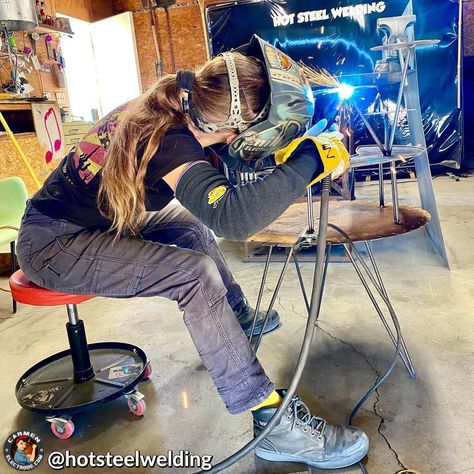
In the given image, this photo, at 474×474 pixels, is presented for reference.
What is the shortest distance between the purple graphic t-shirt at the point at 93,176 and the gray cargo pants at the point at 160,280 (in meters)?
0.04

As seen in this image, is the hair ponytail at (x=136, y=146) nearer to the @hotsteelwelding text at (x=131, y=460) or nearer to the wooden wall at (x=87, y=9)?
the @hotsteelwelding text at (x=131, y=460)

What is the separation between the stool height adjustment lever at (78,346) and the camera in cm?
145

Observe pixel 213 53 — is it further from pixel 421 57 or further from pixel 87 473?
pixel 87 473

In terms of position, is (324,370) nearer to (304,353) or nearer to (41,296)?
(304,353)

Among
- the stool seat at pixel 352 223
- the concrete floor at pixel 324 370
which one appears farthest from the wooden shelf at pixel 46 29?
the stool seat at pixel 352 223

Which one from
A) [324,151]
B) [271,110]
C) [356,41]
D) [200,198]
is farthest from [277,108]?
[356,41]

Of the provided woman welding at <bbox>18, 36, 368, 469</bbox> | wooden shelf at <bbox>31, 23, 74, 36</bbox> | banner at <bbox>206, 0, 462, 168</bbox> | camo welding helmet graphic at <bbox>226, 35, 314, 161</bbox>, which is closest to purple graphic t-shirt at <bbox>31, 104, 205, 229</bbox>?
woman welding at <bbox>18, 36, 368, 469</bbox>

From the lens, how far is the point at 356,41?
16.4ft

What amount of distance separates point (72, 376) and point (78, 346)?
14 centimetres

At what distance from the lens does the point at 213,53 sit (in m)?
5.27

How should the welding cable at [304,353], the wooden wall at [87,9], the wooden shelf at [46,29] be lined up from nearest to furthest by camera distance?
the welding cable at [304,353] < the wooden shelf at [46,29] < the wooden wall at [87,9]

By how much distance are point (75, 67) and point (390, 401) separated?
218 inches

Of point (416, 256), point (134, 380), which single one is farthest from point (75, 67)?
point (134, 380)

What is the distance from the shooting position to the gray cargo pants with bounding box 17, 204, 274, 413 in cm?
116
